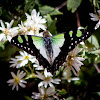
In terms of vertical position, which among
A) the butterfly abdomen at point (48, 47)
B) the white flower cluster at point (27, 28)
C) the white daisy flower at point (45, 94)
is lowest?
the white daisy flower at point (45, 94)

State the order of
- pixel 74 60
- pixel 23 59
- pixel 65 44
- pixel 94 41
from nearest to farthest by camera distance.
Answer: pixel 65 44, pixel 74 60, pixel 23 59, pixel 94 41

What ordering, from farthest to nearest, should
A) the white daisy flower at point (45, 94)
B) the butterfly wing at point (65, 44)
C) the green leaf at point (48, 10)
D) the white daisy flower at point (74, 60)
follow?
the green leaf at point (48, 10)
the white daisy flower at point (45, 94)
the white daisy flower at point (74, 60)
the butterfly wing at point (65, 44)

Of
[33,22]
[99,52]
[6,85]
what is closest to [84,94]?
[99,52]

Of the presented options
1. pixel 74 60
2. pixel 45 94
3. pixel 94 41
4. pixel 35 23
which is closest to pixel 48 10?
pixel 35 23

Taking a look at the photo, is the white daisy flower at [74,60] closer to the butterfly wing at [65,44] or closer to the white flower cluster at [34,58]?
the white flower cluster at [34,58]

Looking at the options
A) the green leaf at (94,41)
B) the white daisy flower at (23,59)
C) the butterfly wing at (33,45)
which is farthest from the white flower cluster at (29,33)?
the green leaf at (94,41)

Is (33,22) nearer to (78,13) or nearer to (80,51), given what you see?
(80,51)

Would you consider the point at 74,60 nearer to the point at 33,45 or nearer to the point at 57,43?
the point at 57,43
